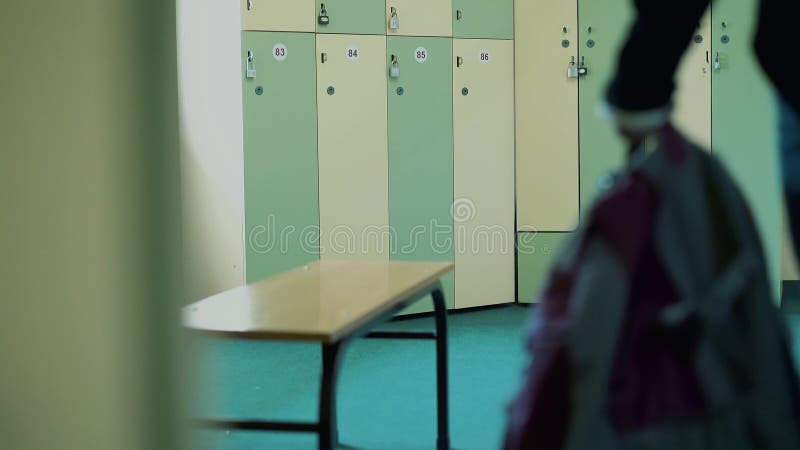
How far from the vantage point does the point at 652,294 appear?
0.88m

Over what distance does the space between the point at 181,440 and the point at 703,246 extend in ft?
1.99

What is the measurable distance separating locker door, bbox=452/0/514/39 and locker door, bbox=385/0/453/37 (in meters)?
0.06

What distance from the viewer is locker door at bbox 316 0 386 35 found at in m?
4.41

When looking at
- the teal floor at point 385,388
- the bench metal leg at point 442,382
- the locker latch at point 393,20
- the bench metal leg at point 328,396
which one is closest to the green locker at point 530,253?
the teal floor at point 385,388

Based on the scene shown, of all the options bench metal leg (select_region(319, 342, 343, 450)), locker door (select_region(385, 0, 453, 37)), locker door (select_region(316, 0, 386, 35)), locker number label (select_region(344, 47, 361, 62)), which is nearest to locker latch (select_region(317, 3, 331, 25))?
locker door (select_region(316, 0, 386, 35))

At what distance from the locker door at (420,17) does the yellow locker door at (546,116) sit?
18.5 inches

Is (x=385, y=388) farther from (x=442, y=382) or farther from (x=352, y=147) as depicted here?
(x=352, y=147)

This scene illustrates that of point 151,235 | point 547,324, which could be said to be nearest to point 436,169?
point 547,324

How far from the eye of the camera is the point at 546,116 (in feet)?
15.7

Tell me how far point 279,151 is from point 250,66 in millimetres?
480

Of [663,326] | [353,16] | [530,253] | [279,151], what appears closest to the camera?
[663,326]

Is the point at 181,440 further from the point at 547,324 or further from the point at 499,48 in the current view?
the point at 499,48

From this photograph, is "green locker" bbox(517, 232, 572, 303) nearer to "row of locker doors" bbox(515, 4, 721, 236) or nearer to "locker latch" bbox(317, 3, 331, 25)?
"row of locker doors" bbox(515, 4, 721, 236)

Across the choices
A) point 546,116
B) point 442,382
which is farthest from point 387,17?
point 442,382
